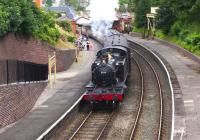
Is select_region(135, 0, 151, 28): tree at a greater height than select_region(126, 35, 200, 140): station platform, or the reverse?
select_region(135, 0, 151, 28): tree

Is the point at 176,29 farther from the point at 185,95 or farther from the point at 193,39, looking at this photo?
the point at 185,95

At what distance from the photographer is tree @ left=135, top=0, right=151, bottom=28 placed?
220 ft

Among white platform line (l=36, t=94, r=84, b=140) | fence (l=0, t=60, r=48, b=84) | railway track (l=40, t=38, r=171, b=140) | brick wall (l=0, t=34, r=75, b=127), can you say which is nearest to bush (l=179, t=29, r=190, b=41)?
brick wall (l=0, t=34, r=75, b=127)

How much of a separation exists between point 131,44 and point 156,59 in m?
14.2

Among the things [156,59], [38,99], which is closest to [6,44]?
[38,99]

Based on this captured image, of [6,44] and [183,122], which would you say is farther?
[6,44]

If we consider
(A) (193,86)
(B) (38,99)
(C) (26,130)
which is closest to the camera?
(C) (26,130)

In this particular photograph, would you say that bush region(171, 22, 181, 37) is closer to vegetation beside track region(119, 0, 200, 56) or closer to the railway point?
vegetation beside track region(119, 0, 200, 56)

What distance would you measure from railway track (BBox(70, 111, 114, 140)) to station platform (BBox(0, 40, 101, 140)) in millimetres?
1228

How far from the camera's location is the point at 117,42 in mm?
33219

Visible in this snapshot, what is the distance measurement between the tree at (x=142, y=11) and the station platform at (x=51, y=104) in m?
28.6

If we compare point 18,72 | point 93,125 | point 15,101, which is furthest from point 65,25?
point 15,101

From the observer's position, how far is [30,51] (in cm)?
3219

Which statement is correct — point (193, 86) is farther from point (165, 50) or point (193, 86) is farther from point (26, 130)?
point (165, 50)
